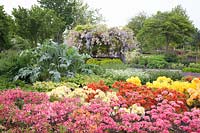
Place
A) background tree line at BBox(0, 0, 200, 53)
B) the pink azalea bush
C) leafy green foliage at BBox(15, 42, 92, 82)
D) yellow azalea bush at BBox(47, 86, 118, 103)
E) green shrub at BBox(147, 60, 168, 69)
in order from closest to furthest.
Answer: the pink azalea bush → yellow azalea bush at BBox(47, 86, 118, 103) → leafy green foliage at BBox(15, 42, 92, 82) → green shrub at BBox(147, 60, 168, 69) → background tree line at BBox(0, 0, 200, 53)

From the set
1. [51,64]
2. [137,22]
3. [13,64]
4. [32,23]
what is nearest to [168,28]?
[32,23]

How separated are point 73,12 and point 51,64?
34153mm

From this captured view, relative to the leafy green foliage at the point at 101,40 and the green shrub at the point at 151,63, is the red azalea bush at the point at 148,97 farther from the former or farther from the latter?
the green shrub at the point at 151,63

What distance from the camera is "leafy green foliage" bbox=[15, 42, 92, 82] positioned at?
952 centimetres

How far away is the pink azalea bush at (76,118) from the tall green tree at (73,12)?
33826 millimetres

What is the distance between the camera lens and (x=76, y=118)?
395cm

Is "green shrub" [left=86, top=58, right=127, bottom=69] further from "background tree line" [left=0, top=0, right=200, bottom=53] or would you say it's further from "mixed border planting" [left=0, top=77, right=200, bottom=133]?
"mixed border planting" [left=0, top=77, right=200, bottom=133]

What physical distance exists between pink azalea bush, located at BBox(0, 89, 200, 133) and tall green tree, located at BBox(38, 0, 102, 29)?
33.8m

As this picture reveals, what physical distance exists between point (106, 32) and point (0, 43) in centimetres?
619

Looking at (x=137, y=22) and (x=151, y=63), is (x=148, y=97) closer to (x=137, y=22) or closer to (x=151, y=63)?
(x=151, y=63)

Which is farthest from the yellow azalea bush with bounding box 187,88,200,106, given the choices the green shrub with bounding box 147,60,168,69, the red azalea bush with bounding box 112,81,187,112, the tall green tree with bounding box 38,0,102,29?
the tall green tree with bounding box 38,0,102,29

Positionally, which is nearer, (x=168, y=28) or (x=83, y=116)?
(x=83, y=116)

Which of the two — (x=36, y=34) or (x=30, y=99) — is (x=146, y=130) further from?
(x=36, y=34)

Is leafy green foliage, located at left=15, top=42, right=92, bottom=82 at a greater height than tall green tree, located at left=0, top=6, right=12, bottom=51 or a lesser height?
lesser
